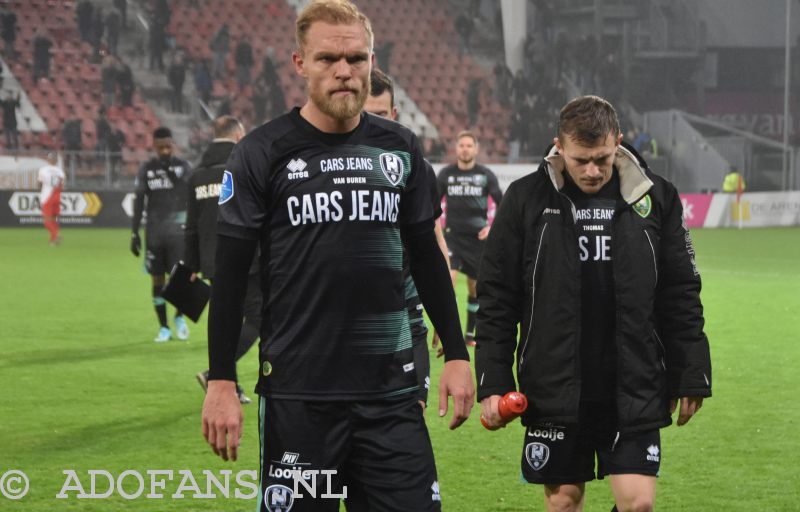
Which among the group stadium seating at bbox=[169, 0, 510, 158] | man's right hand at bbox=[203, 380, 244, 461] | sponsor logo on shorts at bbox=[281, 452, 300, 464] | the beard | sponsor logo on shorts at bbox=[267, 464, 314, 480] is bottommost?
sponsor logo on shorts at bbox=[267, 464, 314, 480]

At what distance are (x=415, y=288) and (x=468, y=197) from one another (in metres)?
8.53

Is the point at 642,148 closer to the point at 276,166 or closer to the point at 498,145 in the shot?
the point at 498,145

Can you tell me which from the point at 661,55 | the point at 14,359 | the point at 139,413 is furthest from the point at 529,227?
the point at 661,55

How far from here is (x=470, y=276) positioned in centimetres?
1282

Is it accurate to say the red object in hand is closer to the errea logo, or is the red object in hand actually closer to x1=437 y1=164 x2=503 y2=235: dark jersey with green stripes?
the errea logo

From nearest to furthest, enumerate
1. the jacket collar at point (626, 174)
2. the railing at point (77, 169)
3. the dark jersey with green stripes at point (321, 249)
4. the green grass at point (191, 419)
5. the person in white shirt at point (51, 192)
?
the dark jersey with green stripes at point (321, 249), the jacket collar at point (626, 174), the green grass at point (191, 419), the person in white shirt at point (51, 192), the railing at point (77, 169)

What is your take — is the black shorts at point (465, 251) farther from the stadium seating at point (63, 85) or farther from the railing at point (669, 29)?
the railing at point (669, 29)

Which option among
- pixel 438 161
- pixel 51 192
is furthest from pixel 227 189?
pixel 438 161

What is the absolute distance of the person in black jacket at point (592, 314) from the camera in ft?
13.7

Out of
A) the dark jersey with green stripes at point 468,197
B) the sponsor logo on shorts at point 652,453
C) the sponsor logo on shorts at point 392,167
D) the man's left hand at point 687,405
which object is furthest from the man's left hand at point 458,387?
the dark jersey with green stripes at point 468,197

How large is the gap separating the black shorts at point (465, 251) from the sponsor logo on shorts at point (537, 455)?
8479mm

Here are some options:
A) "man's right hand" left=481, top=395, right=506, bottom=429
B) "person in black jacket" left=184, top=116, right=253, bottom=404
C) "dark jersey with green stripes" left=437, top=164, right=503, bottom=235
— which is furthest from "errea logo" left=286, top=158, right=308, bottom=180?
"dark jersey with green stripes" left=437, top=164, right=503, bottom=235

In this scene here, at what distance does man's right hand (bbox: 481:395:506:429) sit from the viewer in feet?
13.9

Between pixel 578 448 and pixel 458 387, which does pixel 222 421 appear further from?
pixel 578 448
